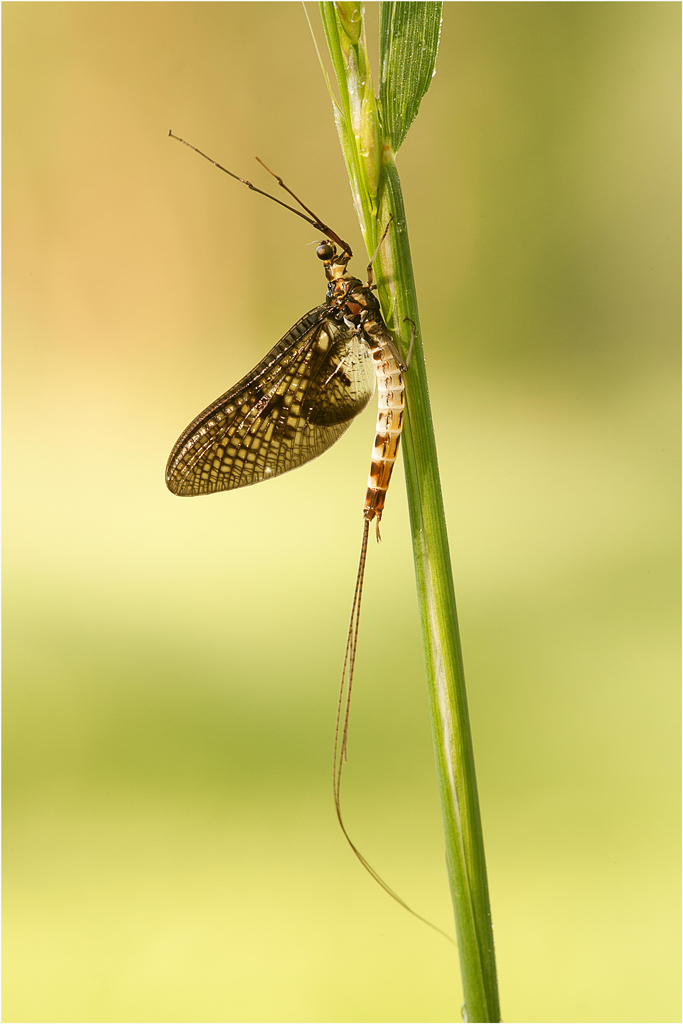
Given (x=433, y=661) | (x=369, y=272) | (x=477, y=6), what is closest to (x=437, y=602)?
(x=433, y=661)

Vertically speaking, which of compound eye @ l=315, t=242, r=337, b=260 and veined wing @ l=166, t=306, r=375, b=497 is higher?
compound eye @ l=315, t=242, r=337, b=260

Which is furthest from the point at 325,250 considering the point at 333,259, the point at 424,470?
the point at 424,470

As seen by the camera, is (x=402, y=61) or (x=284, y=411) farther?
(x=284, y=411)

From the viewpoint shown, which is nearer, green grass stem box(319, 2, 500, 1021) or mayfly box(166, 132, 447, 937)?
→ green grass stem box(319, 2, 500, 1021)

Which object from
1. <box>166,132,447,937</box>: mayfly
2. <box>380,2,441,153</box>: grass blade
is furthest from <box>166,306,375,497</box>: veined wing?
<box>380,2,441,153</box>: grass blade

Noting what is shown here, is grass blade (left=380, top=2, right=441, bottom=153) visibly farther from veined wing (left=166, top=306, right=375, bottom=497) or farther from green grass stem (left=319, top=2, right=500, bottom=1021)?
veined wing (left=166, top=306, right=375, bottom=497)

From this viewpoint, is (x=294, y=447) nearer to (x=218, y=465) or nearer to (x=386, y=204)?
(x=218, y=465)

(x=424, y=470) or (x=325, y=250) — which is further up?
(x=325, y=250)

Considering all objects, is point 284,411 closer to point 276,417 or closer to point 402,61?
point 276,417
